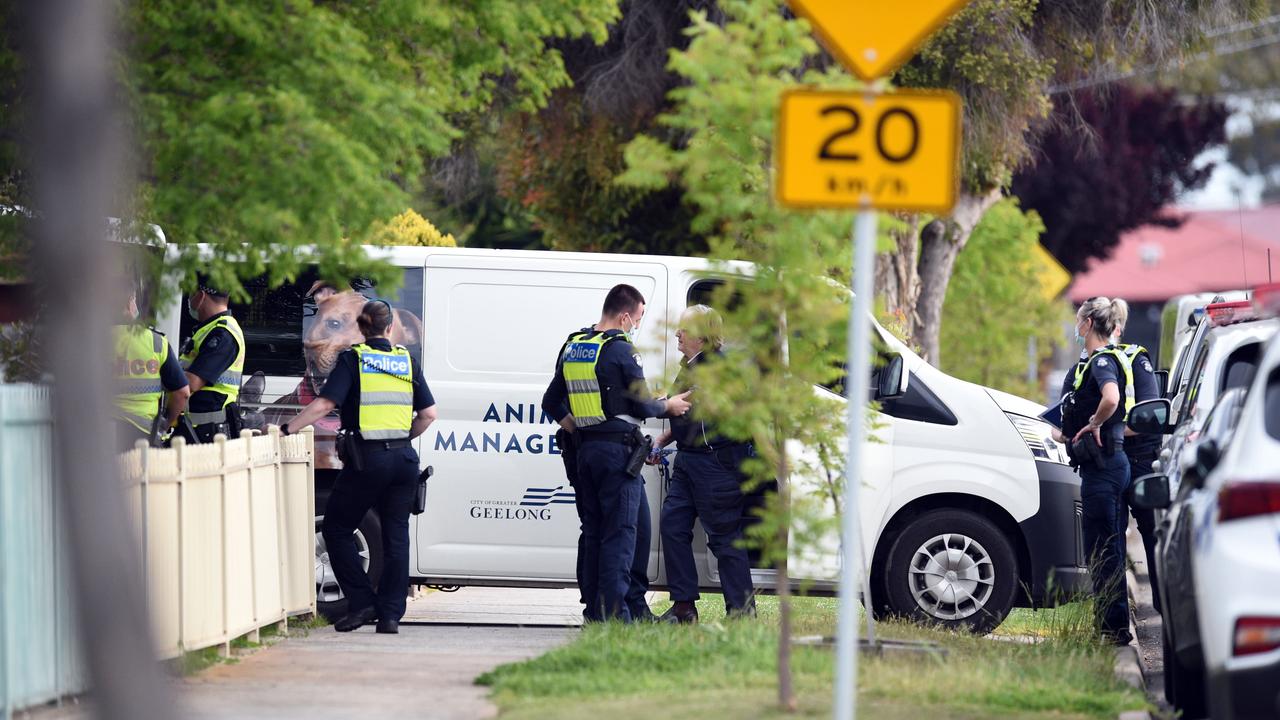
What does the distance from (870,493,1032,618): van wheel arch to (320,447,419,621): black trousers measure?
267 centimetres

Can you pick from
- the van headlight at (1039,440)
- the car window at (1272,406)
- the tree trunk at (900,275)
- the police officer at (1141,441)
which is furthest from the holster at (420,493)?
the tree trunk at (900,275)

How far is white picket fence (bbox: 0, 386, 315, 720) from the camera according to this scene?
23.3ft

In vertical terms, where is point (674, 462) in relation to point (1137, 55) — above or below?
below

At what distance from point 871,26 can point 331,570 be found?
6.00 meters

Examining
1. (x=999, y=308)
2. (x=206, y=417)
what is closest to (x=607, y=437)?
(x=206, y=417)

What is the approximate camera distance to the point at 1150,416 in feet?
32.8

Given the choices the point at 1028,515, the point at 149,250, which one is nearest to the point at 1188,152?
the point at 1028,515

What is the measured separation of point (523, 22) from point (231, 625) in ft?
10.8

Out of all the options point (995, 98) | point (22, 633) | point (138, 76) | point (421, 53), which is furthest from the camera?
point (995, 98)

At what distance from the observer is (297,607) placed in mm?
10320

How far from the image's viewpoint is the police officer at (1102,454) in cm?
1050

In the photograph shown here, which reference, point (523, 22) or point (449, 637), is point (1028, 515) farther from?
point (523, 22)

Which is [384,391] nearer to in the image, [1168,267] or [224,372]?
[224,372]

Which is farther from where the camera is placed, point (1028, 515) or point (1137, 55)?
point (1137, 55)
